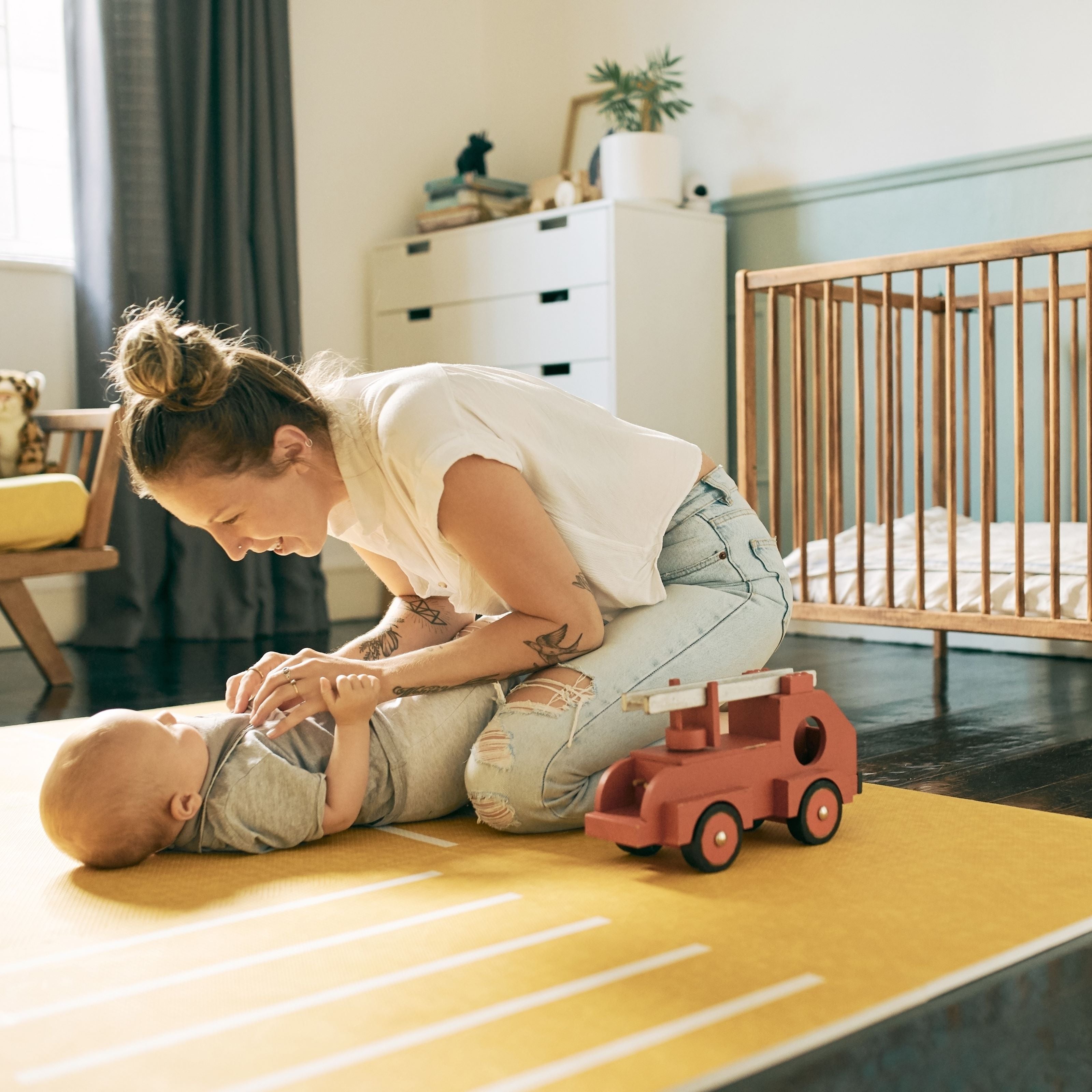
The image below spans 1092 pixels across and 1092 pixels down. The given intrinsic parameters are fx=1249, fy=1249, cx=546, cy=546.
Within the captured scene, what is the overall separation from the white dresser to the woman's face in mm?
2067

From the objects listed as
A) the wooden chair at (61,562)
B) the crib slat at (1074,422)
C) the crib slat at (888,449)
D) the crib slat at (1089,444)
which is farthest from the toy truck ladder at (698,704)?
the wooden chair at (61,562)

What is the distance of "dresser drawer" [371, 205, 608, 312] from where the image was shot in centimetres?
357

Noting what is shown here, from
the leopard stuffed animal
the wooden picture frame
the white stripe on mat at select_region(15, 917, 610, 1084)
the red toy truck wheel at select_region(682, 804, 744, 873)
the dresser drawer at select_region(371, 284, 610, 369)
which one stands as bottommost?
the white stripe on mat at select_region(15, 917, 610, 1084)

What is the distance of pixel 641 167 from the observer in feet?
11.9

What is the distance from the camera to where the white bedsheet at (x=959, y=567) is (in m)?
2.36

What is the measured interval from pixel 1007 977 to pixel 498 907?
18.3 inches

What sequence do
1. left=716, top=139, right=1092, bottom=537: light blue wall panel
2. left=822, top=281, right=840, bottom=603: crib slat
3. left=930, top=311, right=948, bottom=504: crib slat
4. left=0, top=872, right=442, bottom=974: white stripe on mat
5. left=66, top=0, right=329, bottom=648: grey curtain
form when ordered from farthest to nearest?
1. left=66, top=0, right=329, bottom=648: grey curtain
2. left=716, top=139, right=1092, bottom=537: light blue wall panel
3. left=930, top=311, right=948, bottom=504: crib slat
4. left=822, top=281, right=840, bottom=603: crib slat
5. left=0, top=872, right=442, bottom=974: white stripe on mat

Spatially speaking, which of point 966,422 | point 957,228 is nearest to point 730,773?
point 966,422

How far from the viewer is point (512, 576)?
1382 millimetres

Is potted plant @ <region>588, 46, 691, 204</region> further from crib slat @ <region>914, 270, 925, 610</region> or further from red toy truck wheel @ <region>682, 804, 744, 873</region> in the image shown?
red toy truck wheel @ <region>682, 804, 744, 873</region>

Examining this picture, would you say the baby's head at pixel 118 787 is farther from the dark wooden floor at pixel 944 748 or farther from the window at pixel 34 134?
the window at pixel 34 134

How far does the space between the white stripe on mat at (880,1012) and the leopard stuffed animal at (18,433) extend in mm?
2592

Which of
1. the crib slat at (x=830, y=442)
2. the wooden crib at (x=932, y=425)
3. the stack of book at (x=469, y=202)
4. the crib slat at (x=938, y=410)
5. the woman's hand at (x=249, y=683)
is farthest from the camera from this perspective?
the stack of book at (x=469, y=202)

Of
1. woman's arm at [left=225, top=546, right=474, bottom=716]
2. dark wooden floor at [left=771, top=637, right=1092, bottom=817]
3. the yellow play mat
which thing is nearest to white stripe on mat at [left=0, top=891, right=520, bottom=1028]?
the yellow play mat
